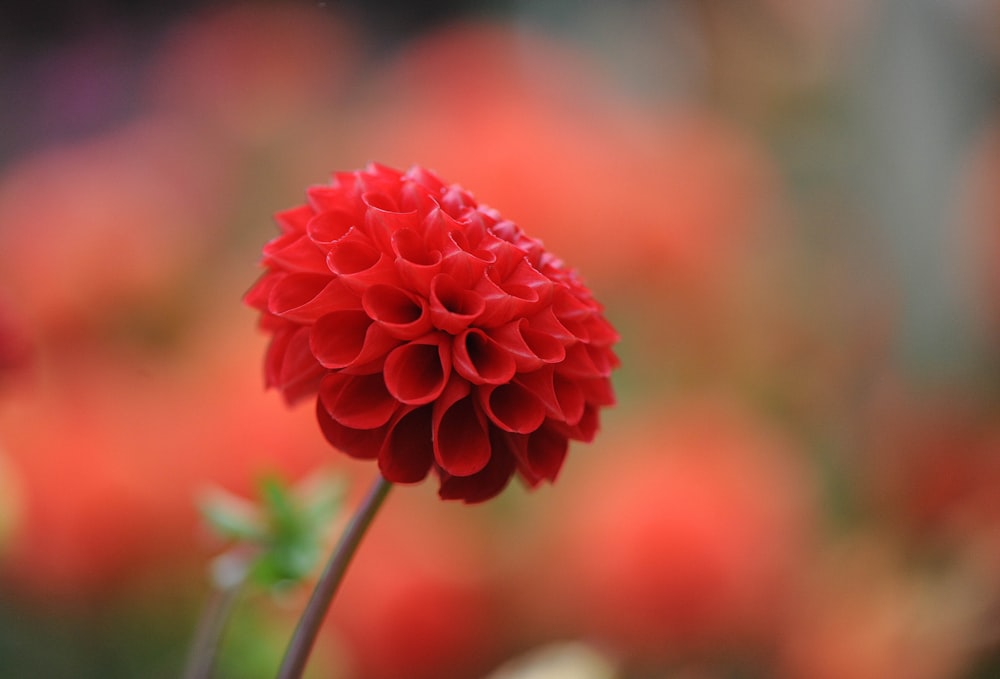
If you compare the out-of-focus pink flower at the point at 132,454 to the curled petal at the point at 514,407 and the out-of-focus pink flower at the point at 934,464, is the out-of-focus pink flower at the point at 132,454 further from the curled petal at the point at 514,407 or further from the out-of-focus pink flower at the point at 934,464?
Result: the out-of-focus pink flower at the point at 934,464

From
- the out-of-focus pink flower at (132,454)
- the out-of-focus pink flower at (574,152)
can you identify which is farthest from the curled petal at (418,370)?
the out-of-focus pink flower at (574,152)

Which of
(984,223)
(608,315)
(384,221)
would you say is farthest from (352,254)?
(984,223)

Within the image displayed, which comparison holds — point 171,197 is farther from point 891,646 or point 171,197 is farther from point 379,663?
point 891,646

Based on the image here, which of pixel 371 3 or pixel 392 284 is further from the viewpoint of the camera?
pixel 371 3

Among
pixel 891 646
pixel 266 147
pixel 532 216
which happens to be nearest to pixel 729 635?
pixel 891 646

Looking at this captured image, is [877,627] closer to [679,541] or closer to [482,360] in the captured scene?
[679,541]

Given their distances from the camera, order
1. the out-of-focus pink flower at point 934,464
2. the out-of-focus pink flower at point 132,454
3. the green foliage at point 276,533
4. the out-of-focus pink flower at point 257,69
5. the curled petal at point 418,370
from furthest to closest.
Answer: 1. the out-of-focus pink flower at point 934,464
2. the out-of-focus pink flower at point 257,69
3. the out-of-focus pink flower at point 132,454
4. the green foliage at point 276,533
5. the curled petal at point 418,370
